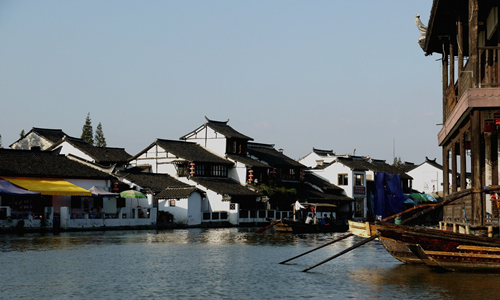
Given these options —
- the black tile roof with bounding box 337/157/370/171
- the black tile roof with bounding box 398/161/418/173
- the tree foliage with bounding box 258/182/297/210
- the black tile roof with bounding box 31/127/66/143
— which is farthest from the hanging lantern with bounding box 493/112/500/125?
the black tile roof with bounding box 398/161/418/173

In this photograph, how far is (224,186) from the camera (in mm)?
59094

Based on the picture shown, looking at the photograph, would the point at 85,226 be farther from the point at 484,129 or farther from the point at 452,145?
the point at 484,129

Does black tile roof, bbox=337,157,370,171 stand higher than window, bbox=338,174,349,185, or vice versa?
black tile roof, bbox=337,157,370,171

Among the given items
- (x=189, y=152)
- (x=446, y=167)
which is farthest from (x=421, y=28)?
(x=189, y=152)

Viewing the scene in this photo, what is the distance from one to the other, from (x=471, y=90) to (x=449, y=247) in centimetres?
441

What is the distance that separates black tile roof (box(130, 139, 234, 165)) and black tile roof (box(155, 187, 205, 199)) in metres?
5.24

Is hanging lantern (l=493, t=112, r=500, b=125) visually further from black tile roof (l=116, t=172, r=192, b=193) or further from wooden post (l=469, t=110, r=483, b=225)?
black tile roof (l=116, t=172, r=192, b=193)

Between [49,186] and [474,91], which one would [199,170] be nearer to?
[49,186]

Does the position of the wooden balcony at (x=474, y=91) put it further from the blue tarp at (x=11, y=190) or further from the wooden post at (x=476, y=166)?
the blue tarp at (x=11, y=190)

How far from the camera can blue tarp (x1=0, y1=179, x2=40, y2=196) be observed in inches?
1566

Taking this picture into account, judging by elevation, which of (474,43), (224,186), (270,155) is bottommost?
(224,186)

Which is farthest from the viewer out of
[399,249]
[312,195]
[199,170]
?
[312,195]

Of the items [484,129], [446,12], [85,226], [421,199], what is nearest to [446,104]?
[446,12]

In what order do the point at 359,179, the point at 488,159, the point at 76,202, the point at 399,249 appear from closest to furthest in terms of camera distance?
1. the point at 399,249
2. the point at 488,159
3. the point at 76,202
4. the point at 359,179
